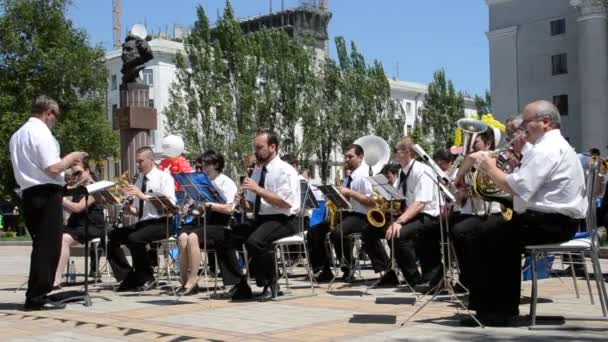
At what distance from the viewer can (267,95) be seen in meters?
47.5

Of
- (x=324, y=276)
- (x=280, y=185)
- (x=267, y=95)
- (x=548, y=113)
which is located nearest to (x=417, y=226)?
(x=280, y=185)

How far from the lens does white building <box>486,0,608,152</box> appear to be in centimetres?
4866

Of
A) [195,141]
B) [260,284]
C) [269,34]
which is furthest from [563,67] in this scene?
[260,284]

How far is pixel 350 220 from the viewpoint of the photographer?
11266 millimetres

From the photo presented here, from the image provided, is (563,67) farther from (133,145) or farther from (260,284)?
(260,284)

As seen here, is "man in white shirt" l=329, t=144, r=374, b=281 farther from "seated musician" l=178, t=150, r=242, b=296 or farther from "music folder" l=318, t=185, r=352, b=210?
"seated musician" l=178, t=150, r=242, b=296

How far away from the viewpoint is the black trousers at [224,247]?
9945 mm

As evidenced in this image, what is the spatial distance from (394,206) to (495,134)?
7.27ft

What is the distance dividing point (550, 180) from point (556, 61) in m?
47.3

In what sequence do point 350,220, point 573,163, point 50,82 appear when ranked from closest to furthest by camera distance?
point 573,163, point 350,220, point 50,82

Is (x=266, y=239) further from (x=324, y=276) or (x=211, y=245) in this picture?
(x=324, y=276)

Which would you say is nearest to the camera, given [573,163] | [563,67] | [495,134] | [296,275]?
[573,163]

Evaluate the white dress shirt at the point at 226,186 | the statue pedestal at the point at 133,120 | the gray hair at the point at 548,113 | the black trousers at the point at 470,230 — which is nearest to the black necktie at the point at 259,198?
the white dress shirt at the point at 226,186

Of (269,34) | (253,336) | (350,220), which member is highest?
(269,34)
